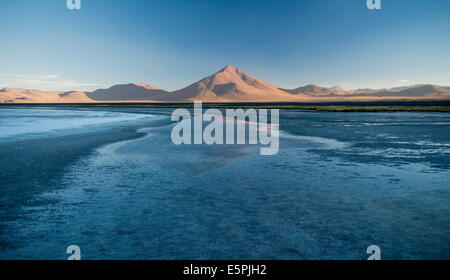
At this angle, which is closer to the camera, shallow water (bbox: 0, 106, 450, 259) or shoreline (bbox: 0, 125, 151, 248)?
shallow water (bbox: 0, 106, 450, 259)

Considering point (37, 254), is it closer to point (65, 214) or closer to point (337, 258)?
point (65, 214)

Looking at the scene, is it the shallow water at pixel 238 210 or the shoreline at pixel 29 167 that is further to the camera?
the shoreline at pixel 29 167

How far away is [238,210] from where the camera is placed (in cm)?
599

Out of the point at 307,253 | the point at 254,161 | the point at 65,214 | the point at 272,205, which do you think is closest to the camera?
the point at 307,253

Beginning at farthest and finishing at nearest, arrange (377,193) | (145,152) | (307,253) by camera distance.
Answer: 1. (145,152)
2. (377,193)
3. (307,253)

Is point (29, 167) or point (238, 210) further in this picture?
point (29, 167)

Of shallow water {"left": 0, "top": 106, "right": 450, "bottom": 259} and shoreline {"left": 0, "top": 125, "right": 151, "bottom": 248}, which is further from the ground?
shoreline {"left": 0, "top": 125, "right": 151, "bottom": 248}

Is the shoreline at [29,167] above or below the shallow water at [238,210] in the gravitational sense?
above

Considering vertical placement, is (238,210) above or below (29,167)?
below

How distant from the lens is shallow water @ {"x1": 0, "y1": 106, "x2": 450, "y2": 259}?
4.44 metres

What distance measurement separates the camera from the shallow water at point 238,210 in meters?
4.44

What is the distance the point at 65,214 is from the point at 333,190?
581 centimetres

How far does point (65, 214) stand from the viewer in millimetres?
5773
